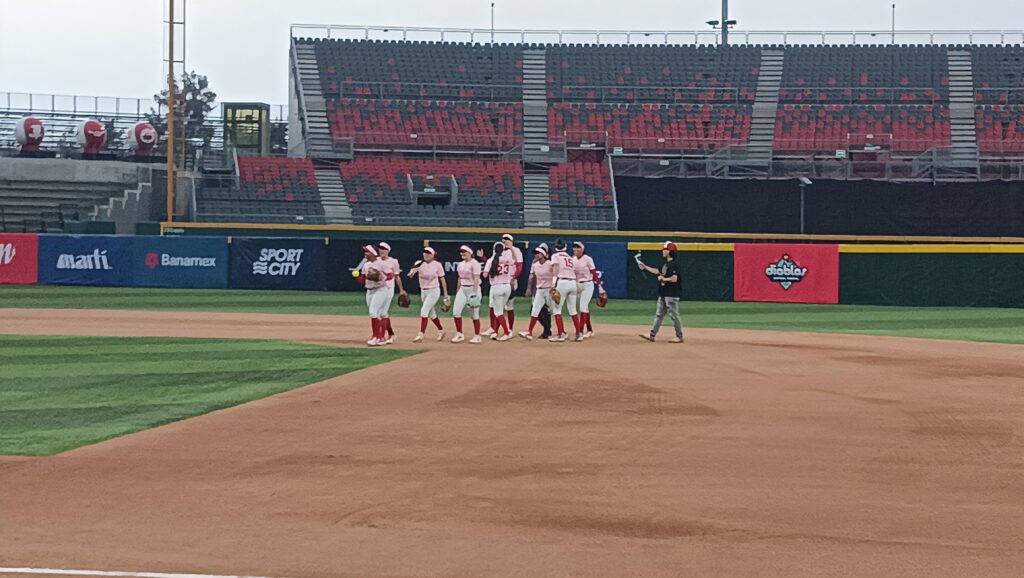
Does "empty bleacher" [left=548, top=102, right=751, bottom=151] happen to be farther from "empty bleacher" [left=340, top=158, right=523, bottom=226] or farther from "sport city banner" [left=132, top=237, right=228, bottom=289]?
"sport city banner" [left=132, top=237, right=228, bottom=289]

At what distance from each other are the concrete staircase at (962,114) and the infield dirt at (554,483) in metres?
35.2

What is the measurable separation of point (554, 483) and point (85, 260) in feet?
105

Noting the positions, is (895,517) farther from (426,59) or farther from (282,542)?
(426,59)

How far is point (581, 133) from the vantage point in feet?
170

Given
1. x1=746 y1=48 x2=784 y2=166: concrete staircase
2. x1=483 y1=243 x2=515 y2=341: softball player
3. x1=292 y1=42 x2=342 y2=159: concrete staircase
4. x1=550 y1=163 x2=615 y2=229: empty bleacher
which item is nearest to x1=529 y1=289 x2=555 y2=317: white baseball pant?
x1=483 y1=243 x2=515 y2=341: softball player

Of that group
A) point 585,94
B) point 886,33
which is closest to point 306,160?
point 585,94

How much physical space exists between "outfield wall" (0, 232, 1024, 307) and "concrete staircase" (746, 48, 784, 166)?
1552 cm

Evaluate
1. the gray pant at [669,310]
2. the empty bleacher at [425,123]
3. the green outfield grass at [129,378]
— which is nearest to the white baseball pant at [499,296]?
the gray pant at [669,310]

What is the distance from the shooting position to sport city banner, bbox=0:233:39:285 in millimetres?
37991

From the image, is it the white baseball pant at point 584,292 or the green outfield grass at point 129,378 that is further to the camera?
the white baseball pant at point 584,292

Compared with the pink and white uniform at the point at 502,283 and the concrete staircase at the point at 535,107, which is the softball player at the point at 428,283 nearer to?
the pink and white uniform at the point at 502,283

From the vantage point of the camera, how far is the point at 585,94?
54.8 m

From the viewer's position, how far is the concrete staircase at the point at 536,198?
4419cm

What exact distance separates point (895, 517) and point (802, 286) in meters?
26.5
